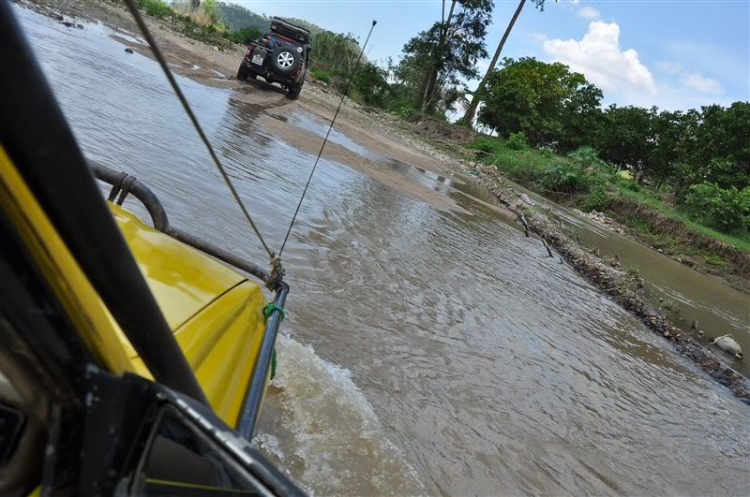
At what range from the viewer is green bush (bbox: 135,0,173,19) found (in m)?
29.7

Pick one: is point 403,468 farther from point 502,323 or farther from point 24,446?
point 502,323

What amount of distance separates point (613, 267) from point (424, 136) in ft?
66.4

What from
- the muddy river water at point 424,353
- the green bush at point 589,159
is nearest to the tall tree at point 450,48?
the green bush at point 589,159

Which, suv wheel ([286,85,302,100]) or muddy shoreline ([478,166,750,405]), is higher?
suv wheel ([286,85,302,100])

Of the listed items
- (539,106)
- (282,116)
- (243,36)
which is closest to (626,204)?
(282,116)

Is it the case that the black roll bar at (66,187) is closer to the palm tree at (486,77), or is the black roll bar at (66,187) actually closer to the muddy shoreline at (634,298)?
the muddy shoreline at (634,298)

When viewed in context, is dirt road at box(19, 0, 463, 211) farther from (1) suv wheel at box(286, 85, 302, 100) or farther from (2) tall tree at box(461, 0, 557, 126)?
(2) tall tree at box(461, 0, 557, 126)

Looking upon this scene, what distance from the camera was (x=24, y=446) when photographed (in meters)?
0.69

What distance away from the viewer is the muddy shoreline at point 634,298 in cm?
686

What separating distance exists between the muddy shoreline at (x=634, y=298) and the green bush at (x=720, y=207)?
11838 millimetres

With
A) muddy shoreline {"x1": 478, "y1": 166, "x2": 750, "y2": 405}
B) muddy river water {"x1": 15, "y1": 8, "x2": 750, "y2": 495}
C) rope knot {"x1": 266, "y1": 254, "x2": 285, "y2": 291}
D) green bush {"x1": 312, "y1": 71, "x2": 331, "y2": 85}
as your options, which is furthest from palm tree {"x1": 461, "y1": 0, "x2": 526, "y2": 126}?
rope knot {"x1": 266, "y1": 254, "x2": 285, "y2": 291}

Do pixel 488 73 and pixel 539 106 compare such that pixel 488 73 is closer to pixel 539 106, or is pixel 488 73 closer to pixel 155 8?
pixel 539 106

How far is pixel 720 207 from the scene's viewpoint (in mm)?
20516

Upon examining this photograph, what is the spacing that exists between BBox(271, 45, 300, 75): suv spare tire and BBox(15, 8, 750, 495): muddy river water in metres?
6.95
